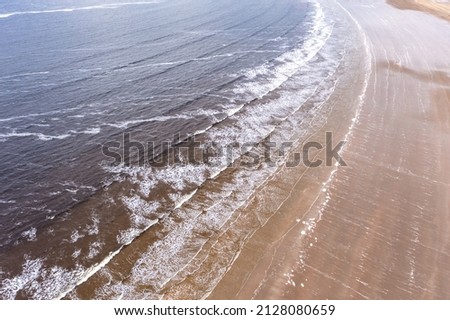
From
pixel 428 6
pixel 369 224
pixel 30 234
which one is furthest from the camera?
pixel 428 6

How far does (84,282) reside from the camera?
482 inches

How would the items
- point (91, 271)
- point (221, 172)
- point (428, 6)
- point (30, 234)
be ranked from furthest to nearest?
point (428, 6)
point (221, 172)
point (30, 234)
point (91, 271)

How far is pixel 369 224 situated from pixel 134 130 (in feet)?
50.7

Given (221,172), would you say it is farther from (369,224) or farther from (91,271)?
(91,271)

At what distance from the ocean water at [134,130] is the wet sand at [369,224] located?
175 cm

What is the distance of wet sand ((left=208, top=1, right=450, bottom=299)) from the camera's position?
39.9ft

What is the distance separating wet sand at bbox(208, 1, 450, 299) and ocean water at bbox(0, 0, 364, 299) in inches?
68.8

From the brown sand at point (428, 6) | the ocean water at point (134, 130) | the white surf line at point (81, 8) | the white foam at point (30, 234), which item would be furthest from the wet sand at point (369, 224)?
the white surf line at point (81, 8)

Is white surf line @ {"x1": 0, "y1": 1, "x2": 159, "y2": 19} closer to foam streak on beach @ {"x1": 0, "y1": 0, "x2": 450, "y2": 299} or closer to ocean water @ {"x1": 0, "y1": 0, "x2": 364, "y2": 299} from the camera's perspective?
ocean water @ {"x1": 0, "y1": 0, "x2": 364, "y2": 299}

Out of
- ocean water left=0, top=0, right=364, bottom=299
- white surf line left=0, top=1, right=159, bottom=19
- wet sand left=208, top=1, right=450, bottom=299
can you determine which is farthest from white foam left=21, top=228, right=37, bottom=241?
white surf line left=0, top=1, right=159, bottom=19

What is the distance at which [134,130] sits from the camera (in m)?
22.1

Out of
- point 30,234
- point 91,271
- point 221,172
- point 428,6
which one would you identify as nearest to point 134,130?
point 221,172

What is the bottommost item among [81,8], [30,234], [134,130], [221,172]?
[30,234]
